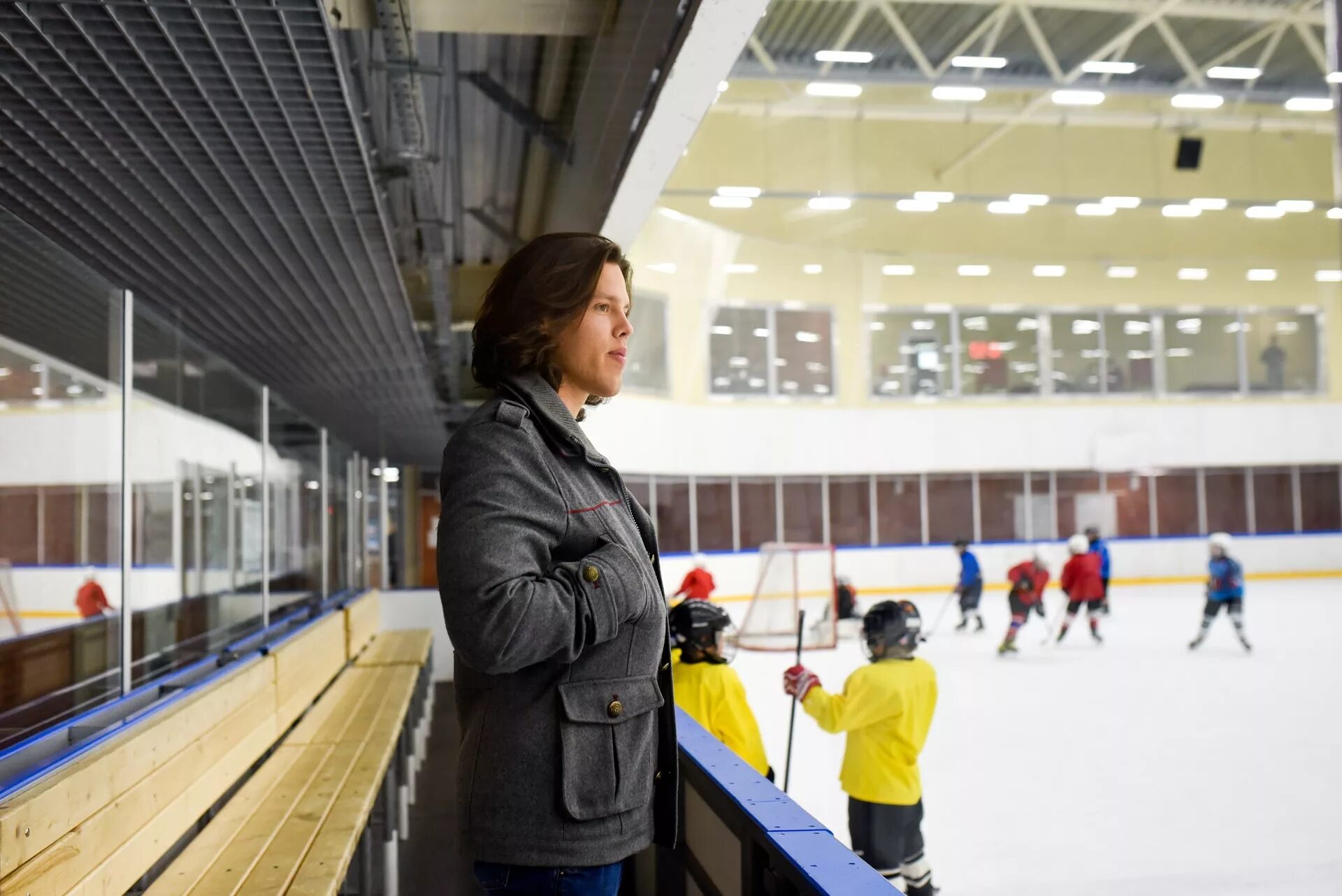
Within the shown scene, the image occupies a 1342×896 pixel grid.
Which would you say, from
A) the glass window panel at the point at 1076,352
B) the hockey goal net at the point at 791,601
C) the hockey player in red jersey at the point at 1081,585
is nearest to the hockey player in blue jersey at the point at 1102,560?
the hockey player in red jersey at the point at 1081,585

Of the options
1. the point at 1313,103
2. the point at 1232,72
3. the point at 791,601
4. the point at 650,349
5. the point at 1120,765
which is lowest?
the point at 1120,765

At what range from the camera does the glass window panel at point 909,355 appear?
2134 cm

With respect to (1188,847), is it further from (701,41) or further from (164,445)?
(164,445)

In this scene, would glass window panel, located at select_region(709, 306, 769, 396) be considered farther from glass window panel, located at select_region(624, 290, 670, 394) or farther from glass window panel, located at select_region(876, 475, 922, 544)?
glass window panel, located at select_region(876, 475, 922, 544)

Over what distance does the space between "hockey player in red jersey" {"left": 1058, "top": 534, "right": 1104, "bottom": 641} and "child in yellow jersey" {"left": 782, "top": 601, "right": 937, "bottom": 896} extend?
33.1ft

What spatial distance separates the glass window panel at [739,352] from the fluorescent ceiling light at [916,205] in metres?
3.26

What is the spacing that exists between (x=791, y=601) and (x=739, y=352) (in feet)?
18.0

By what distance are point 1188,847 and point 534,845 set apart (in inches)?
184

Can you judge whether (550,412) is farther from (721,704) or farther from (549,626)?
(721,704)

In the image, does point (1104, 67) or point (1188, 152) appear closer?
point (1104, 67)

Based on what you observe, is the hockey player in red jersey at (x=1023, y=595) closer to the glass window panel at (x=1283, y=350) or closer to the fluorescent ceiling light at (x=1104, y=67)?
the fluorescent ceiling light at (x=1104, y=67)

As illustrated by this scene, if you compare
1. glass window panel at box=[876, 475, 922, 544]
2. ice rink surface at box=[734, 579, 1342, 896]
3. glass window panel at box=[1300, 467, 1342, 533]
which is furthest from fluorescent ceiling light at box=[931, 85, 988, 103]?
glass window panel at box=[1300, 467, 1342, 533]

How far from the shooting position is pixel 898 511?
20953 millimetres

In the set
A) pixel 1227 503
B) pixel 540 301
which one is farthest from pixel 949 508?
pixel 540 301
